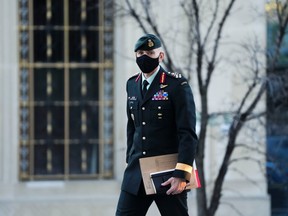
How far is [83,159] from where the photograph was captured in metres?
8.86

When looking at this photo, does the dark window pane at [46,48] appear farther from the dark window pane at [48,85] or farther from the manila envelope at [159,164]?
the manila envelope at [159,164]

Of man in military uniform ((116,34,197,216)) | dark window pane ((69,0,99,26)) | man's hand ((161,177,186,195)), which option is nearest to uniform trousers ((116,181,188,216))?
man in military uniform ((116,34,197,216))

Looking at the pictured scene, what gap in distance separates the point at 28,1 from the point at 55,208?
258 cm

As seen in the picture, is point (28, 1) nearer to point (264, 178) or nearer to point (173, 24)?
point (173, 24)

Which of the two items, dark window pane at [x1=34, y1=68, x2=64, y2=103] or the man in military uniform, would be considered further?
dark window pane at [x1=34, y1=68, x2=64, y2=103]

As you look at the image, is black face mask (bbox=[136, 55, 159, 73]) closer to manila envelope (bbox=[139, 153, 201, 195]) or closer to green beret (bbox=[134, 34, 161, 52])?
green beret (bbox=[134, 34, 161, 52])

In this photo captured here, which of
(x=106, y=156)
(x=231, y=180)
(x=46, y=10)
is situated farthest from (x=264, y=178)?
(x=46, y=10)

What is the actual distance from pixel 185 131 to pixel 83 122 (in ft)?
14.6

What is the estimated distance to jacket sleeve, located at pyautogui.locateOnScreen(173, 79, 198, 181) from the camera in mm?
4473

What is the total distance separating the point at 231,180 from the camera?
8602 mm

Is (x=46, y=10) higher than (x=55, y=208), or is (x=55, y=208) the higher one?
(x=46, y=10)

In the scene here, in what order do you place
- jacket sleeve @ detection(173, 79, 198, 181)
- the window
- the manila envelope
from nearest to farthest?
jacket sleeve @ detection(173, 79, 198, 181) → the manila envelope → the window

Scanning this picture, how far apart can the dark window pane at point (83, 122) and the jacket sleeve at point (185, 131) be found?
432 cm

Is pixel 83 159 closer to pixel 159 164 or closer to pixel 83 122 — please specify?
pixel 83 122
